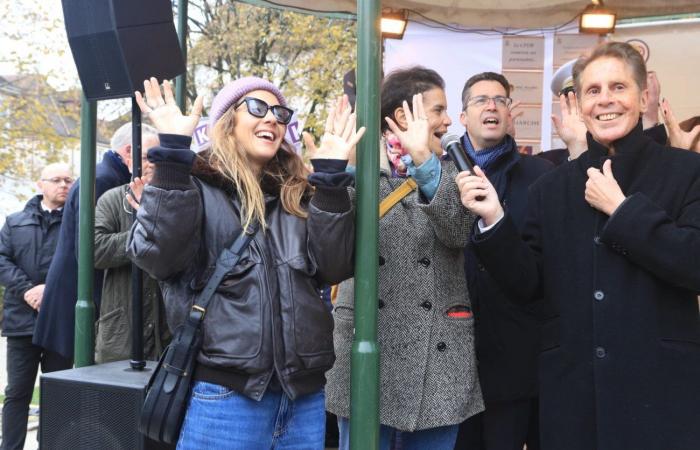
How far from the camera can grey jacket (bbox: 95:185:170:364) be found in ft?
13.6

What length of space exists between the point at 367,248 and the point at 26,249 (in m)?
4.12

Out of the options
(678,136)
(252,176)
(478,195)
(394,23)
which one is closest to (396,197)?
(478,195)

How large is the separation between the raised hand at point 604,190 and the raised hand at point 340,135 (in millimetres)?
769

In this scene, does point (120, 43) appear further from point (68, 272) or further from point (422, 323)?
point (68, 272)

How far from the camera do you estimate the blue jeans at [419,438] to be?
2.94 m

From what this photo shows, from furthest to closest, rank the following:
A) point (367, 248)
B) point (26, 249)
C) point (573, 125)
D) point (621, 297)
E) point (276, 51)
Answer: point (276, 51)
point (26, 249)
point (573, 125)
point (367, 248)
point (621, 297)

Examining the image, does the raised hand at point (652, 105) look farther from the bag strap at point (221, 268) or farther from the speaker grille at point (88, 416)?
the speaker grille at point (88, 416)

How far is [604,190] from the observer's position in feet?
8.37

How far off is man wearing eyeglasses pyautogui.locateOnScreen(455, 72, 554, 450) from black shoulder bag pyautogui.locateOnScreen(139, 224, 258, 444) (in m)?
1.27

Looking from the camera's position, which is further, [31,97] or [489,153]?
[31,97]

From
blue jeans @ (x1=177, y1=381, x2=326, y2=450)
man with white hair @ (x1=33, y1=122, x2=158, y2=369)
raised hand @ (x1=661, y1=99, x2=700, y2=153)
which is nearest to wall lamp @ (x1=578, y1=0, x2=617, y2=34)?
raised hand @ (x1=661, y1=99, x2=700, y2=153)

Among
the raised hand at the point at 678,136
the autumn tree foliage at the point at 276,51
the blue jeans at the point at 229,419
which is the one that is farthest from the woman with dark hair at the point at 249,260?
the autumn tree foliage at the point at 276,51

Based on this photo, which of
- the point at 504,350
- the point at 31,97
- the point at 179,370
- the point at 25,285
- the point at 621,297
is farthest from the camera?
the point at 31,97

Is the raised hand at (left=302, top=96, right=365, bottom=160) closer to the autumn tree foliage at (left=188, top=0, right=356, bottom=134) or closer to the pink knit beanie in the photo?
the pink knit beanie
